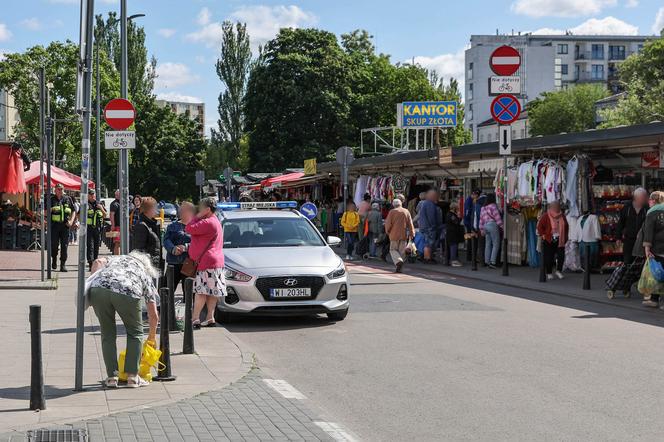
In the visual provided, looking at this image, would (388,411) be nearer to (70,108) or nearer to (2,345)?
(2,345)

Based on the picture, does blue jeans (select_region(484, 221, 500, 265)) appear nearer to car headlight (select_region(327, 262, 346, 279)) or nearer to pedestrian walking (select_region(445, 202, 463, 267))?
pedestrian walking (select_region(445, 202, 463, 267))

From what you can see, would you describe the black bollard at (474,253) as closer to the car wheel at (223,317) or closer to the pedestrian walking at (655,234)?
the pedestrian walking at (655,234)

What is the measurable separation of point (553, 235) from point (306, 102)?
4306 cm

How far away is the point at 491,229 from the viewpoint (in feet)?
75.4

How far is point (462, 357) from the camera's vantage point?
10.2m

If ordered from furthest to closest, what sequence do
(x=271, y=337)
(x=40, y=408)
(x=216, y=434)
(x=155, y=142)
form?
(x=155, y=142)
(x=271, y=337)
(x=40, y=408)
(x=216, y=434)

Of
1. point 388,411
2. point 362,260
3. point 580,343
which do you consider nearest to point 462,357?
point 580,343

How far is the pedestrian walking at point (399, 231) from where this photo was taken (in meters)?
22.5

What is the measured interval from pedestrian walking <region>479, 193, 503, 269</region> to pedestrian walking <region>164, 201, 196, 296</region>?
11124 mm

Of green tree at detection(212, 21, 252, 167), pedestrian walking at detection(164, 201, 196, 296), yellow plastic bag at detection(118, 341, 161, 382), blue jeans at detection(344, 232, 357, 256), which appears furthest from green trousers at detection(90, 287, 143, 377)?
green tree at detection(212, 21, 252, 167)

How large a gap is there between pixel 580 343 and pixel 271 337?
3792mm

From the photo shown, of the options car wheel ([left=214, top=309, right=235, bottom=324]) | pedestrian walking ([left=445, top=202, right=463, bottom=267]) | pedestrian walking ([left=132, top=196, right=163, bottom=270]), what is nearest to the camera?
pedestrian walking ([left=132, top=196, right=163, bottom=270])

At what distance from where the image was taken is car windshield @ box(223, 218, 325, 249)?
14102 millimetres

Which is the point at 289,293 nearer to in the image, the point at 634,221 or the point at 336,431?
the point at 336,431
